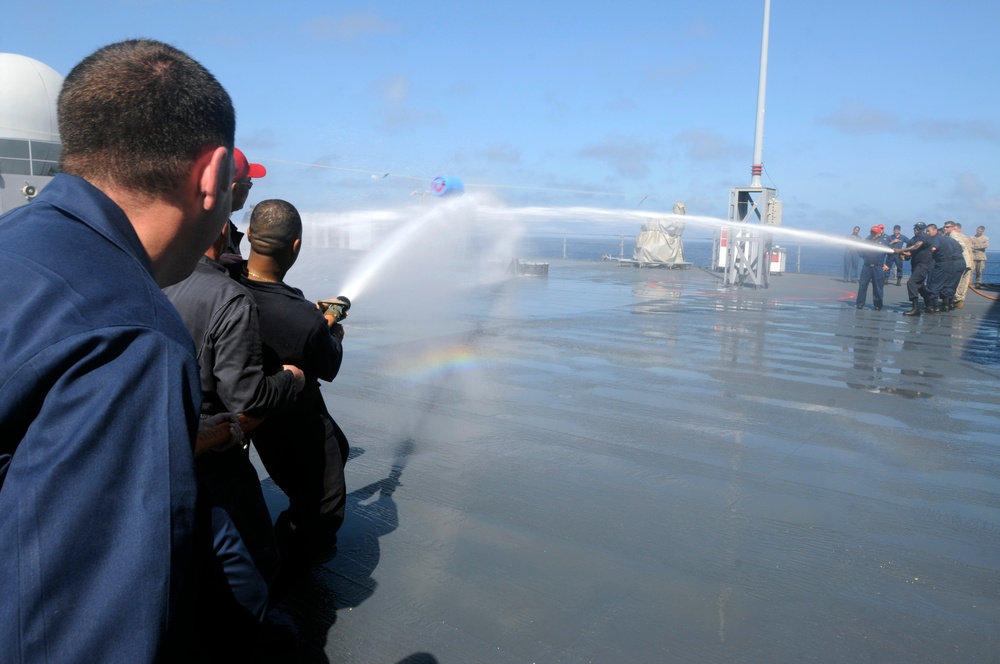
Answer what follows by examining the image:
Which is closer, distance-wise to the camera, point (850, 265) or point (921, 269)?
point (921, 269)

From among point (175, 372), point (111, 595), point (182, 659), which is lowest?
point (182, 659)

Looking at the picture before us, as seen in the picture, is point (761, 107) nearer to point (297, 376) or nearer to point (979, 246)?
point (979, 246)

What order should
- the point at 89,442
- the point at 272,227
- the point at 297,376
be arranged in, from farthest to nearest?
the point at 272,227, the point at 297,376, the point at 89,442

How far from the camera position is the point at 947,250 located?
15641mm

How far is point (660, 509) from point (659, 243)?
23.9 meters

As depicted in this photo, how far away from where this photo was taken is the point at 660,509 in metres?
4.67

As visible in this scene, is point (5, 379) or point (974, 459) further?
point (974, 459)

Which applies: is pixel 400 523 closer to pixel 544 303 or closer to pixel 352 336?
pixel 352 336

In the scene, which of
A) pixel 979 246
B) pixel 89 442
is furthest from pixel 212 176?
pixel 979 246

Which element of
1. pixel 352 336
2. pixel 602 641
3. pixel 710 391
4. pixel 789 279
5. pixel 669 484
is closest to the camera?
pixel 602 641

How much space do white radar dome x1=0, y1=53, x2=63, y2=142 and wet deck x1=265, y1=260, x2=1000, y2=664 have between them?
2206cm

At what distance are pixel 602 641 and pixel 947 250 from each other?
15568 mm

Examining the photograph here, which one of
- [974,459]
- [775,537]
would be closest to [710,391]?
[974,459]

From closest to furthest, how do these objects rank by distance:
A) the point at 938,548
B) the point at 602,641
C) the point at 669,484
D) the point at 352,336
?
the point at 602,641 < the point at 938,548 < the point at 669,484 < the point at 352,336
